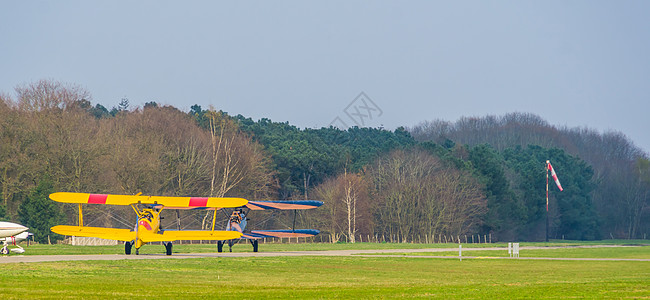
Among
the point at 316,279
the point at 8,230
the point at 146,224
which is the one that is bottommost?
the point at 316,279

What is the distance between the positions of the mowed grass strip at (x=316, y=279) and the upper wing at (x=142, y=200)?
286cm

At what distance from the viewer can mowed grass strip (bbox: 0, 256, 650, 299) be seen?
62.3 ft

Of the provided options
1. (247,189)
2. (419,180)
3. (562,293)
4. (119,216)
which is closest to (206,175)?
(247,189)

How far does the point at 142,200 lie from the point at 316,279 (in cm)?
1254

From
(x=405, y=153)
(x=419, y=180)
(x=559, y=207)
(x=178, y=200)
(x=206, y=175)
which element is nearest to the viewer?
(x=178, y=200)

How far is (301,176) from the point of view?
92312 mm

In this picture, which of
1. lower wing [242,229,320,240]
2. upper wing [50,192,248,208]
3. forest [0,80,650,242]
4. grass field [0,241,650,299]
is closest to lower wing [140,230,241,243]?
upper wing [50,192,248,208]

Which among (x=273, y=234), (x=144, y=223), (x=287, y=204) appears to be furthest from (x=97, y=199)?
(x=273, y=234)

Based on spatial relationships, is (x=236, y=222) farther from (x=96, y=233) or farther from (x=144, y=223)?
→ (x=96, y=233)

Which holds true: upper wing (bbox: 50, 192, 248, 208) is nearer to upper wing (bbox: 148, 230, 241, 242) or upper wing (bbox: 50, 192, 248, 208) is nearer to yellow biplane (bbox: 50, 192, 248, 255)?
yellow biplane (bbox: 50, 192, 248, 255)

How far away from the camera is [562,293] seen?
1966 cm

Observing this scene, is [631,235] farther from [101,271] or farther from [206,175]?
[101,271]

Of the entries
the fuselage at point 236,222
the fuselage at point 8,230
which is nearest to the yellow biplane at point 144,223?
the fuselage at point 8,230

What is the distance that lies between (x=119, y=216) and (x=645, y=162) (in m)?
91.4
